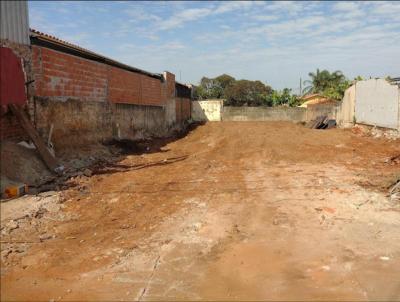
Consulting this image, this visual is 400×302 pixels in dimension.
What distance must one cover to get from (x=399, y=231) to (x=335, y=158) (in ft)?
25.3

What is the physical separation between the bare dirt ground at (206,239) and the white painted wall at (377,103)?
9673 mm

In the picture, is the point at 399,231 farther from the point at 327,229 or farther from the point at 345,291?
the point at 345,291

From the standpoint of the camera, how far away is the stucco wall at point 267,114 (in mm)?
35625

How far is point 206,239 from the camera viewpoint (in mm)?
5707

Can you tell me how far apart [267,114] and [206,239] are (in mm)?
30956

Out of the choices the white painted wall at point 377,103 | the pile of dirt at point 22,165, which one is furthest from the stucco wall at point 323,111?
the pile of dirt at point 22,165

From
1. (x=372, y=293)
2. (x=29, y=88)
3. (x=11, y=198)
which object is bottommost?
(x=372, y=293)

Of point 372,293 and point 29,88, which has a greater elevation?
point 29,88

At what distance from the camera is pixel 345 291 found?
4336 millimetres

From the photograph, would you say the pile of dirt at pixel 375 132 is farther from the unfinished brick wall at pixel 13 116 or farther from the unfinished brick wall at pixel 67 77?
the unfinished brick wall at pixel 13 116

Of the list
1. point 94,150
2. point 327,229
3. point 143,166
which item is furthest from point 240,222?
point 94,150

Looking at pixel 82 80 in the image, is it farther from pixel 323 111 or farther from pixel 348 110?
pixel 323 111

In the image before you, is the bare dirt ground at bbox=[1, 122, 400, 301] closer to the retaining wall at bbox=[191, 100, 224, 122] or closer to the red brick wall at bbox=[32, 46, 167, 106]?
the red brick wall at bbox=[32, 46, 167, 106]

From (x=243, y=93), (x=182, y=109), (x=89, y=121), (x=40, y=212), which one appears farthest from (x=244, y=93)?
(x=40, y=212)
